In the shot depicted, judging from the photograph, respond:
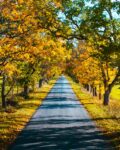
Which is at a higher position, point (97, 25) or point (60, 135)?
point (97, 25)

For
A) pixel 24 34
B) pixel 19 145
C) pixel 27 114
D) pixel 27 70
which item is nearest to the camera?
pixel 19 145

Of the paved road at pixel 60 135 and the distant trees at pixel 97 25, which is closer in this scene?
the paved road at pixel 60 135

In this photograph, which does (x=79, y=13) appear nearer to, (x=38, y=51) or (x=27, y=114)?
(x=38, y=51)

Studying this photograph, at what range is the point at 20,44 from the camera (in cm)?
2892

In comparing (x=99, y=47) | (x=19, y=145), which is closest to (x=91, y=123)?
(x=99, y=47)

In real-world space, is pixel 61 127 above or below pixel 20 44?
below

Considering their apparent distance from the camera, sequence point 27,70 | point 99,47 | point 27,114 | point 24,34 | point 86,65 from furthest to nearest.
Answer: point 86,65 < point 27,70 < point 27,114 < point 24,34 < point 99,47

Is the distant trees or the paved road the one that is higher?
the distant trees

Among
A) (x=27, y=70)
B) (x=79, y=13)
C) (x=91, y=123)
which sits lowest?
(x=91, y=123)

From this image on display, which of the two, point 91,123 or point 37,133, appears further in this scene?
point 91,123

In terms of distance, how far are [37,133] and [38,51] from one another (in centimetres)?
953

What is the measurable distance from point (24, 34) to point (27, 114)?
9.15 m

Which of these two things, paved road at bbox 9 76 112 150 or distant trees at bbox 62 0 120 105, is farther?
distant trees at bbox 62 0 120 105

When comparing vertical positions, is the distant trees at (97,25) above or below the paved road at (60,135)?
above
